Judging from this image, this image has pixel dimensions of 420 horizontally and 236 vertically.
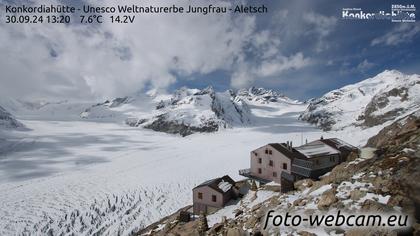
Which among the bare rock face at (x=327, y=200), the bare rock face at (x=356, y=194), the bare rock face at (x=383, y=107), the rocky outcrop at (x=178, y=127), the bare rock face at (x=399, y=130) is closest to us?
the bare rock face at (x=356, y=194)

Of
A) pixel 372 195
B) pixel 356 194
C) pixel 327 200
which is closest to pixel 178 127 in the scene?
pixel 327 200

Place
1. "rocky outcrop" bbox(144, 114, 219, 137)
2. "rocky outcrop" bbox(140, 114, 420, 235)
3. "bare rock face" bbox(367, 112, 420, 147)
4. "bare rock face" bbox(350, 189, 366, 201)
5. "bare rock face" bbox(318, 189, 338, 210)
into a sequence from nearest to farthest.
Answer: "rocky outcrop" bbox(140, 114, 420, 235), "bare rock face" bbox(350, 189, 366, 201), "bare rock face" bbox(318, 189, 338, 210), "bare rock face" bbox(367, 112, 420, 147), "rocky outcrop" bbox(144, 114, 219, 137)

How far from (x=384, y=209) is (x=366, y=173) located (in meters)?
4.61

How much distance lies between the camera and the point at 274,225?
1591 cm

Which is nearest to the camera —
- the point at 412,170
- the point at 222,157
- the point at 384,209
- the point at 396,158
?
the point at 384,209

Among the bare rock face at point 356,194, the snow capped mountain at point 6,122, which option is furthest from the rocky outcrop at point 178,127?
the bare rock face at point 356,194

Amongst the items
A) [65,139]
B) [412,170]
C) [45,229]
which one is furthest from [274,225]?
[65,139]

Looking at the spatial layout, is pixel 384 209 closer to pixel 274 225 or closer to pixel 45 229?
pixel 274 225

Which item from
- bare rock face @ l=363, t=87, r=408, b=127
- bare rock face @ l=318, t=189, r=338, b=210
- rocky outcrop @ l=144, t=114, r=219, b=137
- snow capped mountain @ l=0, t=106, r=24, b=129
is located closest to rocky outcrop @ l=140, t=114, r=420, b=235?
bare rock face @ l=318, t=189, r=338, b=210

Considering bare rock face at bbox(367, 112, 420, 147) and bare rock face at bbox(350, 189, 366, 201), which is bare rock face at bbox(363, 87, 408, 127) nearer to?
bare rock face at bbox(367, 112, 420, 147)

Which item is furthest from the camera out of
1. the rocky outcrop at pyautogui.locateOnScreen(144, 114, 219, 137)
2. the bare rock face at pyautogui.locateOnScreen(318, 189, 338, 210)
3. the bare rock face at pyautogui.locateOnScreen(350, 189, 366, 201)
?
the rocky outcrop at pyautogui.locateOnScreen(144, 114, 219, 137)

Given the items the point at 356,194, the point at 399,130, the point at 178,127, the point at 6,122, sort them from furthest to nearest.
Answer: the point at 178,127 → the point at 6,122 → the point at 399,130 → the point at 356,194

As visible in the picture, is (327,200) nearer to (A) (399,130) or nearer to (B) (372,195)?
(B) (372,195)

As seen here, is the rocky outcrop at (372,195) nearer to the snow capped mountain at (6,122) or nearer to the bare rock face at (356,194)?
the bare rock face at (356,194)
